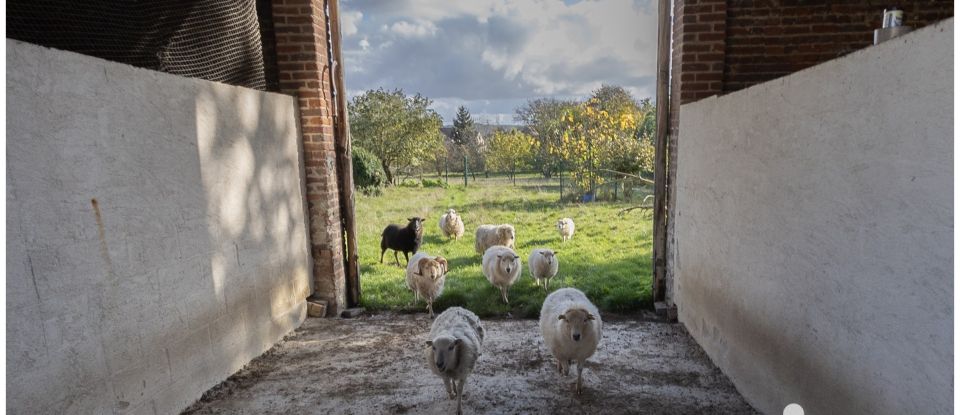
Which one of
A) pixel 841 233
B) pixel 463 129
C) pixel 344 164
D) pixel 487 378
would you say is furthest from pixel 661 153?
pixel 463 129

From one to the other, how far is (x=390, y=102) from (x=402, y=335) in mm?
19356

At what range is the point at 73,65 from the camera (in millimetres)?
3385

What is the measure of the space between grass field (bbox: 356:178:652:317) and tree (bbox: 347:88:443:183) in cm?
467

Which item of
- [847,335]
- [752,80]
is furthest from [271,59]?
[847,335]

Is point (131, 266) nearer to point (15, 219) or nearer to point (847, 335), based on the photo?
point (15, 219)

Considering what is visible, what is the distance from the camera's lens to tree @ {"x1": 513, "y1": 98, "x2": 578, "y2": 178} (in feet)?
78.1

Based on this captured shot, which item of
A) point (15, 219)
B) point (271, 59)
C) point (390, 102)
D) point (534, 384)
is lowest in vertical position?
point (534, 384)

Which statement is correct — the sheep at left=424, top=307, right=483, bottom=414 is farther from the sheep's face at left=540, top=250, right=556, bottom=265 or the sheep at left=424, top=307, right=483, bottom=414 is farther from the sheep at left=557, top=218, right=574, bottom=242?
the sheep at left=557, top=218, right=574, bottom=242

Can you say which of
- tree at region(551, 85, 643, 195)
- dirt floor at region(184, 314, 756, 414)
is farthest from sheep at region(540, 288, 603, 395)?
tree at region(551, 85, 643, 195)

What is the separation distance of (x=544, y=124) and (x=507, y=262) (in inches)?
849

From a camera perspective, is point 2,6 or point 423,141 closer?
point 2,6

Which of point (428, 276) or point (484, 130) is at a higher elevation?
point (484, 130)

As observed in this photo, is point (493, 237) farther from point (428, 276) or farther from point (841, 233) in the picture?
point (841, 233)

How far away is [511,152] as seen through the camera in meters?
28.5
